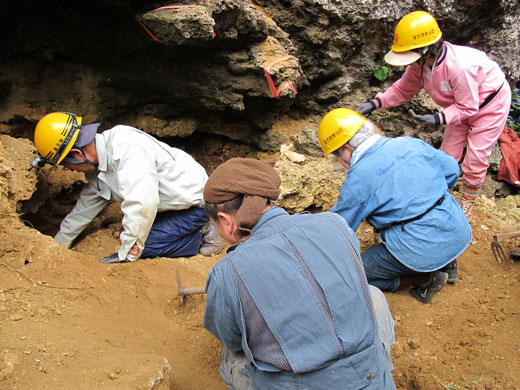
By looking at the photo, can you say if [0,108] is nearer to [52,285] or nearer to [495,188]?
[52,285]

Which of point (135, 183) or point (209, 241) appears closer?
point (135, 183)

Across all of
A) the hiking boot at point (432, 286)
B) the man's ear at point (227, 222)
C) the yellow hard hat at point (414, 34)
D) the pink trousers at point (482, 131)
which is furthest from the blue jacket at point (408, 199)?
the yellow hard hat at point (414, 34)

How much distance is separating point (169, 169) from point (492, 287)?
9.91 feet

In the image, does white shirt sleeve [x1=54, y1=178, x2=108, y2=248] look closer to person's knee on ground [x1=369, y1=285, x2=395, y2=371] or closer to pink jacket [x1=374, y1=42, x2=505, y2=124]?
person's knee on ground [x1=369, y1=285, x2=395, y2=371]

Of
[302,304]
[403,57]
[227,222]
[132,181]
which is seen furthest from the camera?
[403,57]

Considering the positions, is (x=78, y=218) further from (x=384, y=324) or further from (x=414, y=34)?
(x=414, y=34)

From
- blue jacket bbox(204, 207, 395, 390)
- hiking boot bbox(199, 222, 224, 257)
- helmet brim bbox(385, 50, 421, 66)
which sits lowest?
hiking boot bbox(199, 222, 224, 257)

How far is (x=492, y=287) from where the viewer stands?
3.29 meters

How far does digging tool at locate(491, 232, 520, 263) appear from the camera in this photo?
3.48 metres

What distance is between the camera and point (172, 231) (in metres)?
3.70

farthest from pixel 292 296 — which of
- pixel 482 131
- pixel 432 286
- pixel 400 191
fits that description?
pixel 482 131

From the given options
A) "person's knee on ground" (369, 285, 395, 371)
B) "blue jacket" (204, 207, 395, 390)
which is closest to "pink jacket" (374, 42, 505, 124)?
"person's knee on ground" (369, 285, 395, 371)

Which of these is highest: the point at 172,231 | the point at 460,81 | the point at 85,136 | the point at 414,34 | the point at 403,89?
the point at 414,34

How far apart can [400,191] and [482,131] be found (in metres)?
1.92
